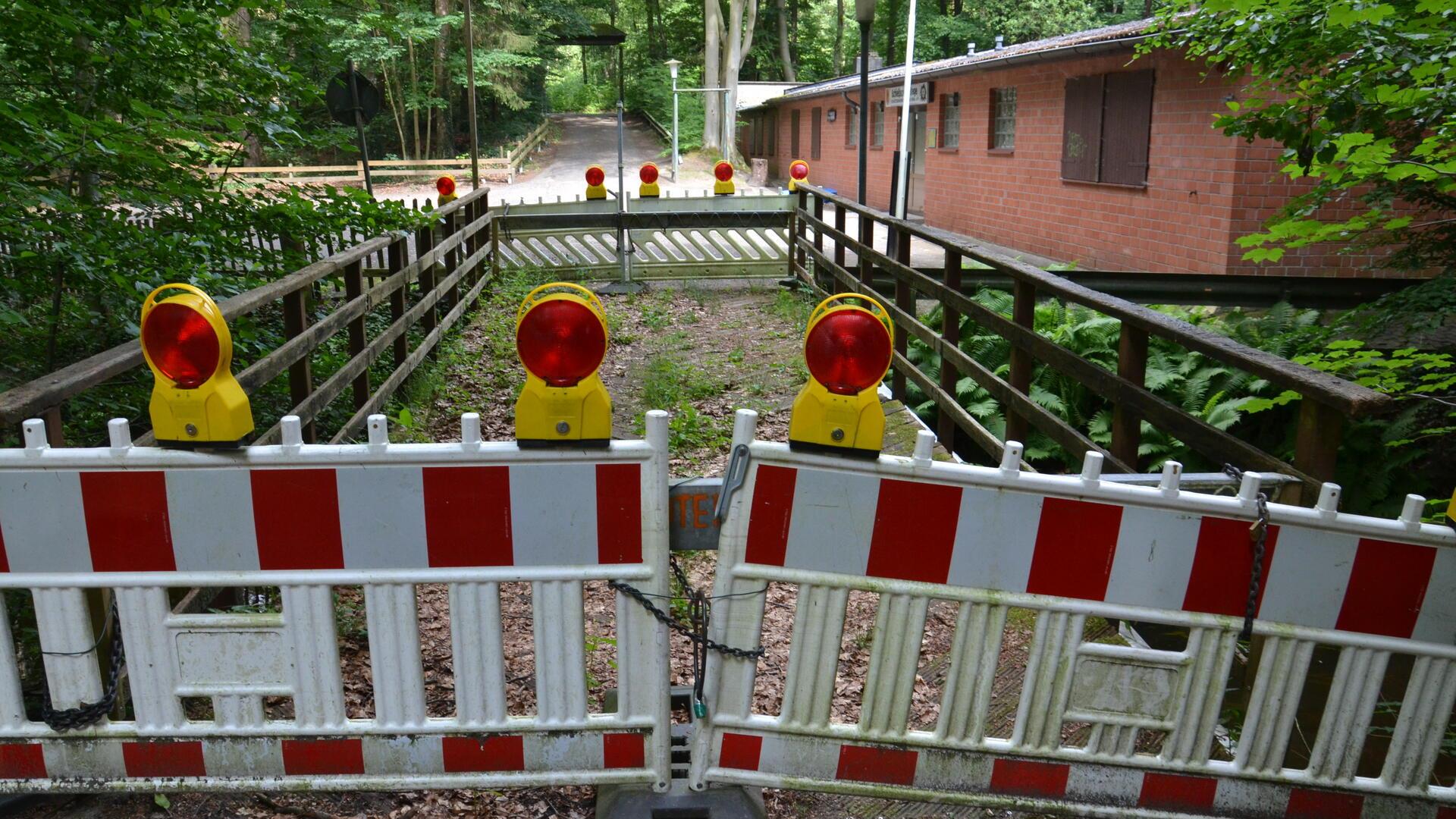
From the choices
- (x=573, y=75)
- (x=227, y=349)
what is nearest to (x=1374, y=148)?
(x=227, y=349)

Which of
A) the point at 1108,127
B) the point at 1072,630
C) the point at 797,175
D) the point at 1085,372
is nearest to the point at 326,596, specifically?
the point at 1072,630

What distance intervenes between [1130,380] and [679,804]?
2479mm

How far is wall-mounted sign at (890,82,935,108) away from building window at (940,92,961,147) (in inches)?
18.8

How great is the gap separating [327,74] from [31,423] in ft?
15.1

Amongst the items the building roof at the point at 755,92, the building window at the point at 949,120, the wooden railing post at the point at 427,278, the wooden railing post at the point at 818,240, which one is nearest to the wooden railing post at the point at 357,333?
the wooden railing post at the point at 427,278

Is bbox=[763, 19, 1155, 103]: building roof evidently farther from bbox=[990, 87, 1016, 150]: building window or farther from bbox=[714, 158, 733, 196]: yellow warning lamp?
bbox=[714, 158, 733, 196]: yellow warning lamp

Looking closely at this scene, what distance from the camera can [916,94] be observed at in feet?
80.6

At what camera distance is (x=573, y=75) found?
84125 mm

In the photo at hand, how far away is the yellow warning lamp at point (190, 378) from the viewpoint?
238 cm

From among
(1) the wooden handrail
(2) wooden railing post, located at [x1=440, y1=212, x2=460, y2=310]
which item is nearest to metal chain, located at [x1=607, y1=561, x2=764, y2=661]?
(1) the wooden handrail

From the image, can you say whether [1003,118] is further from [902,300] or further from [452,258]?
[902,300]

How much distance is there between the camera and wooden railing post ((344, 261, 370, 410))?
5.75 m

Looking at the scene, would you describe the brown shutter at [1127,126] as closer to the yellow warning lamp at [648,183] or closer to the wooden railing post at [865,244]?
the yellow warning lamp at [648,183]

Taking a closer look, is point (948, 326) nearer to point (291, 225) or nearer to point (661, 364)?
point (661, 364)
